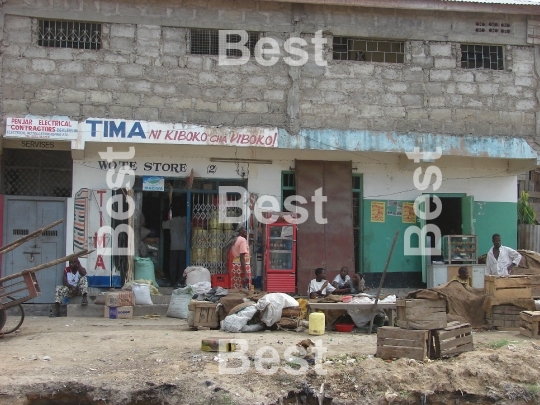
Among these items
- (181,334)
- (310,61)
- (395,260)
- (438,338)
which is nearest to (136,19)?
(310,61)

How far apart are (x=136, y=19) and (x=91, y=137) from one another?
2.48m

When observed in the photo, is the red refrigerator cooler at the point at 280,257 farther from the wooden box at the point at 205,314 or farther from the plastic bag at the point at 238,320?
the plastic bag at the point at 238,320

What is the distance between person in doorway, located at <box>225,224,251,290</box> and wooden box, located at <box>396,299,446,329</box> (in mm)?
4537

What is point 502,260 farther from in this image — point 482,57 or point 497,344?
point 482,57

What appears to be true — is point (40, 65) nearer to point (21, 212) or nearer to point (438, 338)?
point (21, 212)

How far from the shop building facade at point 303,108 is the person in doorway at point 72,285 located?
497 mm

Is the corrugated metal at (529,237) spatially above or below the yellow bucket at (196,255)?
above

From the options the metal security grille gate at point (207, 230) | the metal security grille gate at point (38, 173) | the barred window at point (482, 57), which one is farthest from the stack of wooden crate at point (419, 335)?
the metal security grille gate at point (38, 173)

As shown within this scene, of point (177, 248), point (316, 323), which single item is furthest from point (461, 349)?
point (177, 248)

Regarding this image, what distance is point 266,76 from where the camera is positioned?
513 inches

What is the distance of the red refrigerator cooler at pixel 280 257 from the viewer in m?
12.9

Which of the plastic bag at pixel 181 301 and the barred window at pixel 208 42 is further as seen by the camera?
the barred window at pixel 208 42

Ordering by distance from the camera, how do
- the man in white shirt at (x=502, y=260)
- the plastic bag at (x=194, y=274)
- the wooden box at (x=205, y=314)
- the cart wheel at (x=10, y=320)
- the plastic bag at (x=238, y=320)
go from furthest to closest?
the plastic bag at (x=194, y=274) → the man in white shirt at (x=502, y=260) → the wooden box at (x=205, y=314) → the plastic bag at (x=238, y=320) → the cart wheel at (x=10, y=320)

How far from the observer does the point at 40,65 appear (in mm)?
12391
